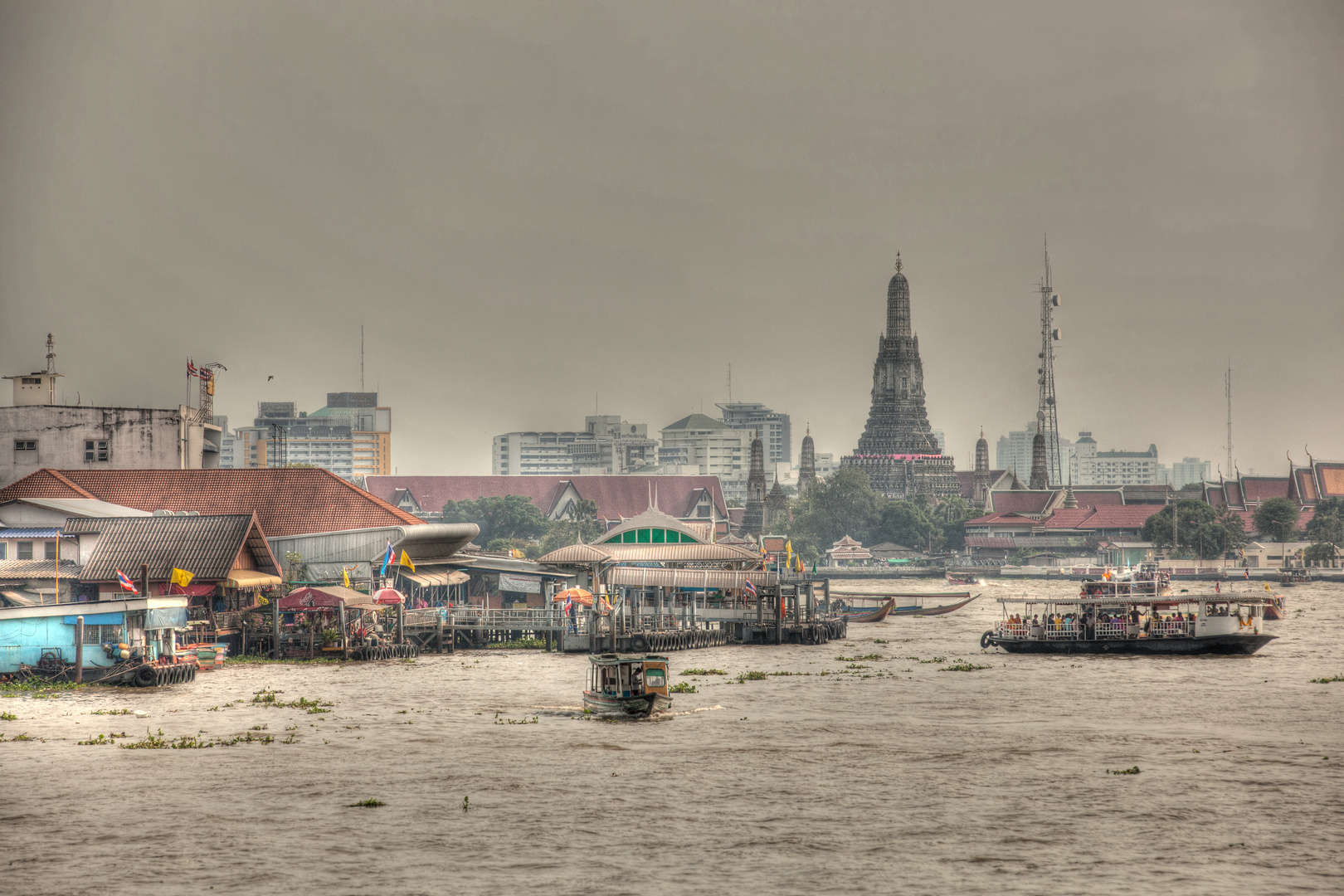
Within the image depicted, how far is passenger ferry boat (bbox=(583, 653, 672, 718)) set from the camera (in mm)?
40844

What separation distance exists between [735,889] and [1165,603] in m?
41.2

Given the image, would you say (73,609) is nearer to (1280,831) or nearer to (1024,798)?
(1024,798)

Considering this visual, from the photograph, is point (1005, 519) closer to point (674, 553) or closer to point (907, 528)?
point (907, 528)

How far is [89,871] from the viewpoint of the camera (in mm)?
24578

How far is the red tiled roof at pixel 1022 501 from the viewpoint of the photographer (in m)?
179

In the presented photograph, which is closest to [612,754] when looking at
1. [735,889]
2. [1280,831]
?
[735,889]

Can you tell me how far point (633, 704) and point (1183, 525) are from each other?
120454 mm

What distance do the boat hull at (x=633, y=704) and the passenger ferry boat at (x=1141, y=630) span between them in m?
22.6

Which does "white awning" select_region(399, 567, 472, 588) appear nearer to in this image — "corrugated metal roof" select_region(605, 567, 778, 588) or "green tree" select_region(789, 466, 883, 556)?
"corrugated metal roof" select_region(605, 567, 778, 588)

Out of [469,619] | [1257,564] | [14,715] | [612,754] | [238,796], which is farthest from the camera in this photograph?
[1257,564]

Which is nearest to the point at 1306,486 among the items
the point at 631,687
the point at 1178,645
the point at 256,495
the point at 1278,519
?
the point at 1278,519

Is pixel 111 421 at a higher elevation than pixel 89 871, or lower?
higher

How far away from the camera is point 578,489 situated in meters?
180

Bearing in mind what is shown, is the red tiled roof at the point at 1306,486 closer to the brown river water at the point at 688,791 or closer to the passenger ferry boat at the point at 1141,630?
the passenger ferry boat at the point at 1141,630
